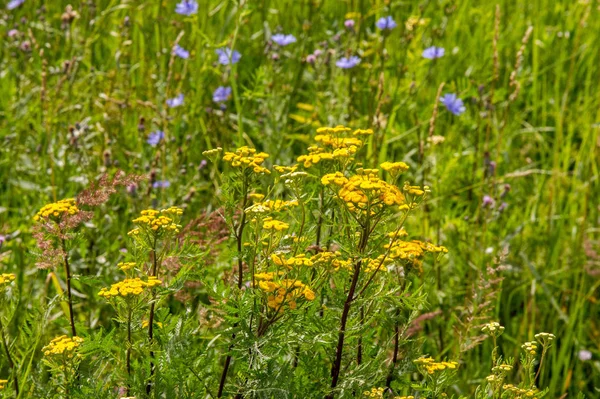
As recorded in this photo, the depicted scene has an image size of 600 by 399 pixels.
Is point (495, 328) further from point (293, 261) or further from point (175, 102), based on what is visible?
point (175, 102)

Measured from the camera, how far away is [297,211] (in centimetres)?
187

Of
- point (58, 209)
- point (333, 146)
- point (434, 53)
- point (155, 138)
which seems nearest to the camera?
point (58, 209)

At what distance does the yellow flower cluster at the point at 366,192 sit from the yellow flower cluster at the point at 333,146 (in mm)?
117

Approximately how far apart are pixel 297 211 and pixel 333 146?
0.57 feet

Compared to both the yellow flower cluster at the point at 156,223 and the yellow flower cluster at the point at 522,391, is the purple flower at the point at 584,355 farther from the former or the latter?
the yellow flower cluster at the point at 156,223

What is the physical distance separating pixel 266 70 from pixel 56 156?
839 mm

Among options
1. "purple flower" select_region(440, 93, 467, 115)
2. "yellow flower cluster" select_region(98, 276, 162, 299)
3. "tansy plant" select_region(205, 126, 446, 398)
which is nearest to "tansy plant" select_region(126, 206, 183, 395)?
"yellow flower cluster" select_region(98, 276, 162, 299)

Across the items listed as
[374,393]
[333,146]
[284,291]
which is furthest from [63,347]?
[333,146]

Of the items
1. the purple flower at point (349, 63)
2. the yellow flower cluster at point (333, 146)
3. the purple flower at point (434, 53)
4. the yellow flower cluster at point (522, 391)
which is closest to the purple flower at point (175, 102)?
the purple flower at point (349, 63)

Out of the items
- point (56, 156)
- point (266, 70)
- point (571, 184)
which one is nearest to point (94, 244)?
point (56, 156)

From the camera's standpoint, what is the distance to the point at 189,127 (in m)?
→ 3.35

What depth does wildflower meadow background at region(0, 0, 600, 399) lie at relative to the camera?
1575mm

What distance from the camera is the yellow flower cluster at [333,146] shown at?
1607 millimetres

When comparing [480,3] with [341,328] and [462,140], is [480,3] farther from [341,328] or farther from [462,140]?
[341,328]
